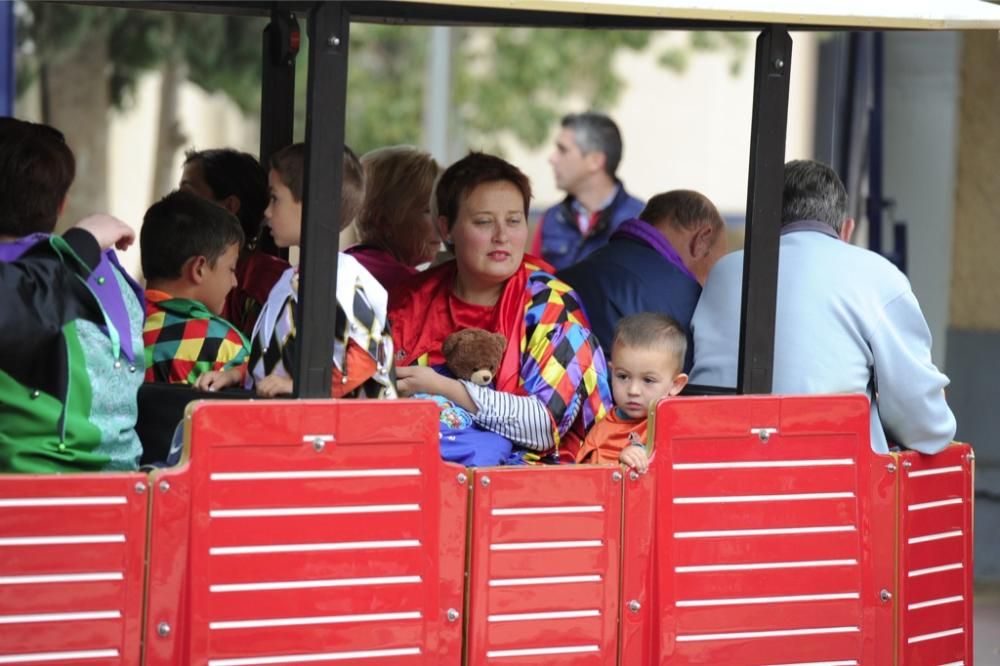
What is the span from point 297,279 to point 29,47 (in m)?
8.04

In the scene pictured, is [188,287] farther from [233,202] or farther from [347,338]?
[233,202]

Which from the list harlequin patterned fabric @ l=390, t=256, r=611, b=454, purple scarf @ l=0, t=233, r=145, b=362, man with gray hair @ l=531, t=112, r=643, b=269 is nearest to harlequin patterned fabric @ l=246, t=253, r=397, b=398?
purple scarf @ l=0, t=233, r=145, b=362

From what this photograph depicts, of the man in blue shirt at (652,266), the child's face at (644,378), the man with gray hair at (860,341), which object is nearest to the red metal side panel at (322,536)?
the child's face at (644,378)

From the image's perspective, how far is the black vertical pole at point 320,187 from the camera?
3.49m

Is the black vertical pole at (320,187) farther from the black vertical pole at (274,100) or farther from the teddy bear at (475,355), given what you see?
the black vertical pole at (274,100)

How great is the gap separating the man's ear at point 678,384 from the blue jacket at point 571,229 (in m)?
4.05

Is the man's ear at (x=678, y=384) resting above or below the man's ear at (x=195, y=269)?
below

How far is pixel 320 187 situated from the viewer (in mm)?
3496

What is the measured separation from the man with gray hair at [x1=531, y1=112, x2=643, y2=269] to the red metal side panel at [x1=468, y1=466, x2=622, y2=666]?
16.2 ft

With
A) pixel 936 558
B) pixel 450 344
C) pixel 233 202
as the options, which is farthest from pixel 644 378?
pixel 233 202

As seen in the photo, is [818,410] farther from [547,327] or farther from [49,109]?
[49,109]

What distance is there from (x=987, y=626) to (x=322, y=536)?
12.2 ft

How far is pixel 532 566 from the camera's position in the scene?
365 centimetres

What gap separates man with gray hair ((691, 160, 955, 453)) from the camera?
164 inches
